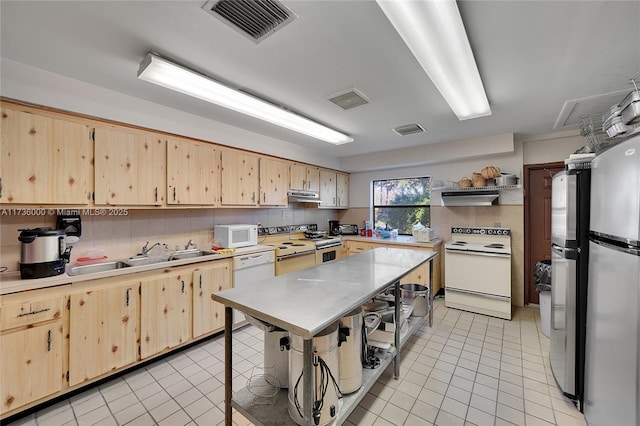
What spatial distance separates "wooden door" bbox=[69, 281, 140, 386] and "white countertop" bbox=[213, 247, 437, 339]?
51.0 inches

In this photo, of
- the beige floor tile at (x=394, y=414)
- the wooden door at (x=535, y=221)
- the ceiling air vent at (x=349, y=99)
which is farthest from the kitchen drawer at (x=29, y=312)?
the wooden door at (x=535, y=221)

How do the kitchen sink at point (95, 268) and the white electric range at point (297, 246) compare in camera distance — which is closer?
the kitchen sink at point (95, 268)

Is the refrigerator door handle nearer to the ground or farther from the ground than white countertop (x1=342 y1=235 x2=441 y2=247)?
farther from the ground

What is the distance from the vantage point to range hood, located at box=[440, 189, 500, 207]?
388 centimetres

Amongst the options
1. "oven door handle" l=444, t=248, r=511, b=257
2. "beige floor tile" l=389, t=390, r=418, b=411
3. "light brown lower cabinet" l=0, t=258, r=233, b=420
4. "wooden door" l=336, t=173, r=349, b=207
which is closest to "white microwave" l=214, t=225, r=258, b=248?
"light brown lower cabinet" l=0, t=258, r=233, b=420

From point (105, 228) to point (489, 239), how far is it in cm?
511

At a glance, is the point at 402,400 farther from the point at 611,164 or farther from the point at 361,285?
the point at 611,164

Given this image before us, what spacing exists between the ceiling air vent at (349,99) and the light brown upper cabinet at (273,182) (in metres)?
1.59

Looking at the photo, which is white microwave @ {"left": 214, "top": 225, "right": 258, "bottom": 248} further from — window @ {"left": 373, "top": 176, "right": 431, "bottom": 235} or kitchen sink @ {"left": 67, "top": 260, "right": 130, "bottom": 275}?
window @ {"left": 373, "top": 176, "right": 431, "bottom": 235}

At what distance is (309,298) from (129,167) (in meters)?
2.24

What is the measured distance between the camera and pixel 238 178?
3418 mm

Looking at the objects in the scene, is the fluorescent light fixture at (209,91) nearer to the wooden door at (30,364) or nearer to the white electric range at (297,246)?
the white electric range at (297,246)

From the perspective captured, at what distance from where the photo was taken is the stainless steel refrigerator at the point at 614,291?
1188 mm

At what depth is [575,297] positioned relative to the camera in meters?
1.83
